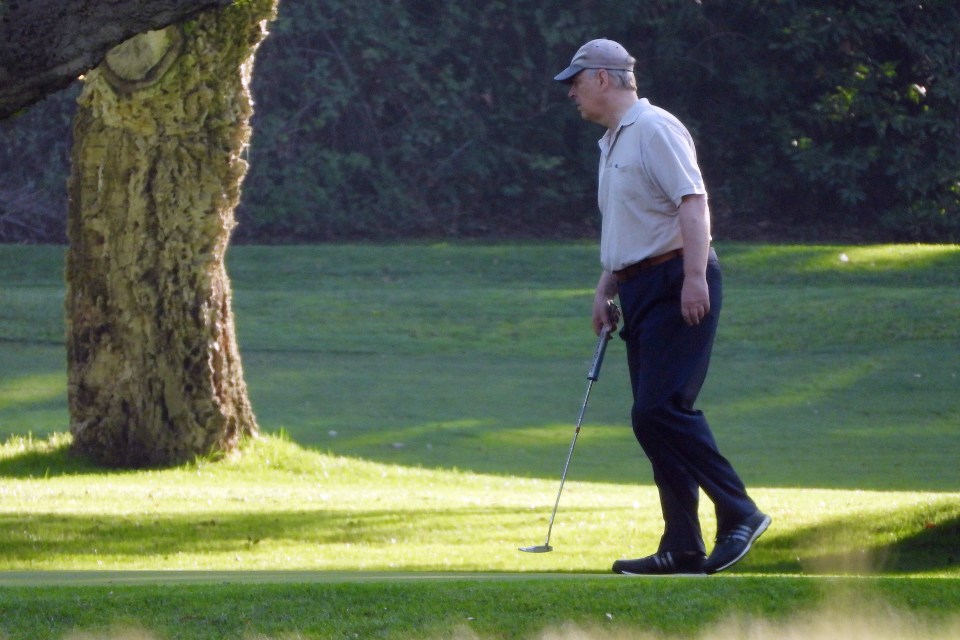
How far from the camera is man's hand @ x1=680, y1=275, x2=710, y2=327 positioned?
17.6ft

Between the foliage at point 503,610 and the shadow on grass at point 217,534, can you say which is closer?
the foliage at point 503,610

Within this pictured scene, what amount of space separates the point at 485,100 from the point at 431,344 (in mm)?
11381

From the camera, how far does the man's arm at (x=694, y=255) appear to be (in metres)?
5.34

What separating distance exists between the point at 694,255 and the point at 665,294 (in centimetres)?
26

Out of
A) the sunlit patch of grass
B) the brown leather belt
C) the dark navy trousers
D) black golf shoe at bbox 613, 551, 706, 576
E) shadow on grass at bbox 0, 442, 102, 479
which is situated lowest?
shadow on grass at bbox 0, 442, 102, 479

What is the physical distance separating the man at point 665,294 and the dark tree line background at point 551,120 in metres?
21.3

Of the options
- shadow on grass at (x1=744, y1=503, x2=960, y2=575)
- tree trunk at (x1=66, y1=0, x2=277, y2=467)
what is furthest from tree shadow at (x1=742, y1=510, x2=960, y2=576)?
tree trunk at (x1=66, y1=0, x2=277, y2=467)

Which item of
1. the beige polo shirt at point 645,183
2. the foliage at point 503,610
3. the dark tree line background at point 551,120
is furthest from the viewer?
the dark tree line background at point 551,120

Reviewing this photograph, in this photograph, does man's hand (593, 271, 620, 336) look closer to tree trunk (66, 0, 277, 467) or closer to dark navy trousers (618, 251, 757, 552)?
dark navy trousers (618, 251, 757, 552)

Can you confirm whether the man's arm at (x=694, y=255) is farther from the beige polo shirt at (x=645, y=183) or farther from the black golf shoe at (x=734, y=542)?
the black golf shoe at (x=734, y=542)

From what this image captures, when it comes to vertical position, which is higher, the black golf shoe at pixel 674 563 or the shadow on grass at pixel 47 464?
the black golf shoe at pixel 674 563

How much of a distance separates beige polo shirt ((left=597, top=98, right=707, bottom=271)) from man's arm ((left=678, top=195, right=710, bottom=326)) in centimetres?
7

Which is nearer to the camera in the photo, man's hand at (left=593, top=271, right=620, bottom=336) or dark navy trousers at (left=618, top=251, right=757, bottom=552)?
dark navy trousers at (left=618, top=251, right=757, bottom=552)

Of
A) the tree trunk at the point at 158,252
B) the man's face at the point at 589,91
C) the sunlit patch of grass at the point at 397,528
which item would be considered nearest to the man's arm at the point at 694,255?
the man's face at the point at 589,91
